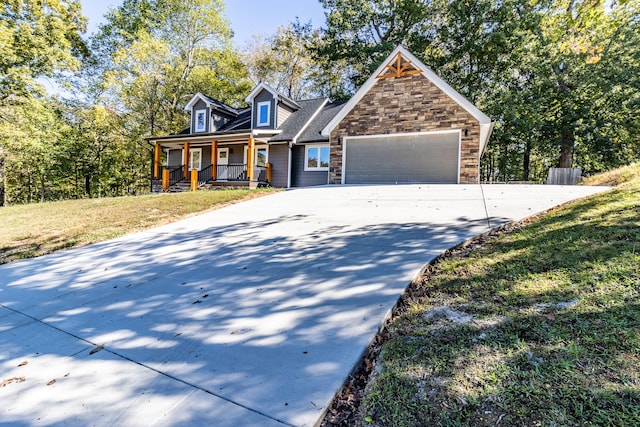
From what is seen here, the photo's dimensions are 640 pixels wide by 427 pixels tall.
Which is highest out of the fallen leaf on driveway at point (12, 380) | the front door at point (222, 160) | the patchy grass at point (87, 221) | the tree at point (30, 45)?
the tree at point (30, 45)

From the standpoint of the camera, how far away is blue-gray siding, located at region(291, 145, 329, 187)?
51.7 feet

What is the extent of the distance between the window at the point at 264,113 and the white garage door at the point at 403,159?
5741 millimetres

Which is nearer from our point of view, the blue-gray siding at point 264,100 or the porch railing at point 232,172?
the porch railing at point 232,172

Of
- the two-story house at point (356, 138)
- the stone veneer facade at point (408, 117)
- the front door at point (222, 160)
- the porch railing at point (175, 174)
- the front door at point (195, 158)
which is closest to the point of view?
the stone veneer facade at point (408, 117)

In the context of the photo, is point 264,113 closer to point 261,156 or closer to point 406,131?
point 261,156

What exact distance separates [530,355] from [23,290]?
565 cm

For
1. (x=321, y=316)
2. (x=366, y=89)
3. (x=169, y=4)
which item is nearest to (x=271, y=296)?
(x=321, y=316)

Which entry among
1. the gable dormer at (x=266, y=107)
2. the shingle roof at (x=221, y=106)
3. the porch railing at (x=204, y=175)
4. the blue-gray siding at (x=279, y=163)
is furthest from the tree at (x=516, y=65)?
the porch railing at (x=204, y=175)

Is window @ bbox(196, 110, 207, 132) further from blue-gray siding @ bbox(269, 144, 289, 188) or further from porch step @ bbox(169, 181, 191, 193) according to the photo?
blue-gray siding @ bbox(269, 144, 289, 188)

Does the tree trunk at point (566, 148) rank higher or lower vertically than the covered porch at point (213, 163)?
higher

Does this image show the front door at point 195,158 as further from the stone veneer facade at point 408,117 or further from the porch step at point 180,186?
the stone veneer facade at point 408,117

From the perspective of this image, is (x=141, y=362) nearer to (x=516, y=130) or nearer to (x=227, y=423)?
(x=227, y=423)

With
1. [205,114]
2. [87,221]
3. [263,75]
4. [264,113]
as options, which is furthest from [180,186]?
[263,75]

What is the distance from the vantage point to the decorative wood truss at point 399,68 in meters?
12.5
